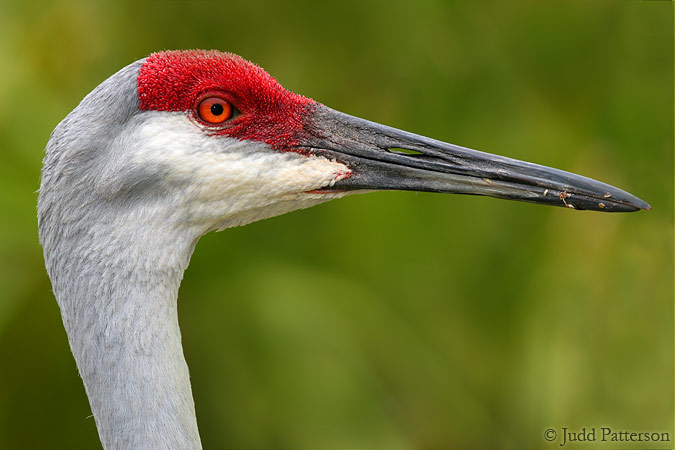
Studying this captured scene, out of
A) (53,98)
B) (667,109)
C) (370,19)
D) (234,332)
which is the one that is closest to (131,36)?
(53,98)

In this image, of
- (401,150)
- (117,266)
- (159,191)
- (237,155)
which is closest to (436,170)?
(401,150)

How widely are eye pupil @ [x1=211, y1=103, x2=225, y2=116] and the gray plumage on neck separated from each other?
0.18m

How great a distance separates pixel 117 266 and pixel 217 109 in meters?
0.48

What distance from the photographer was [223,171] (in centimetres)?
185

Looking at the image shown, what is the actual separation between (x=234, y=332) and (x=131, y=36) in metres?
1.54

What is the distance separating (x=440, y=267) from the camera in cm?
359

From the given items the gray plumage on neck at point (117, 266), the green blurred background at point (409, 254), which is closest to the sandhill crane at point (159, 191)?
the gray plumage on neck at point (117, 266)

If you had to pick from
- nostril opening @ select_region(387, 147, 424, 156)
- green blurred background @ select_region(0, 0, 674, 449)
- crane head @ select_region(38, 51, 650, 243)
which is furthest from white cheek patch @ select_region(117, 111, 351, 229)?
green blurred background @ select_region(0, 0, 674, 449)

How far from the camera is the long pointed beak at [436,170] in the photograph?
1.90m

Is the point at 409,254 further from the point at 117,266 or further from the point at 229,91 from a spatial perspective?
the point at 117,266

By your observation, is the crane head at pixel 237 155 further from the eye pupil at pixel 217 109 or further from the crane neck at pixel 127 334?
the crane neck at pixel 127 334

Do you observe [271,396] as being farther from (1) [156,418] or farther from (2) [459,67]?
(2) [459,67]

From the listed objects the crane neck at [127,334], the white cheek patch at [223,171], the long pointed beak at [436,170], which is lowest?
the crane neck at [127,334]

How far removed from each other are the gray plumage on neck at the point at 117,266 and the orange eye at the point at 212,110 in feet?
0.51
